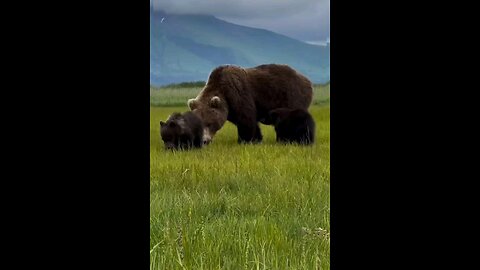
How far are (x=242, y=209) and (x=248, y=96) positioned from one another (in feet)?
15.3

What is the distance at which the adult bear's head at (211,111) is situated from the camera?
553 cm

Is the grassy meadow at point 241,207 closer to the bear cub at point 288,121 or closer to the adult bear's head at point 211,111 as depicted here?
the bear cub at point 288,121

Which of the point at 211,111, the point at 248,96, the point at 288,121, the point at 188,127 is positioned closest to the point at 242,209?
the point at 188,127

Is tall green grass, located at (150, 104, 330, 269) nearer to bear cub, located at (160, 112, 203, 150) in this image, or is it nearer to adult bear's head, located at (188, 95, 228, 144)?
bear cub, located at (160, 112, 203, 150)

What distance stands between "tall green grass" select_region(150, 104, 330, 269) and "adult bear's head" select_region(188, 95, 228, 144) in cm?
293

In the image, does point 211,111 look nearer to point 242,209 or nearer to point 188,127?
point 188,127

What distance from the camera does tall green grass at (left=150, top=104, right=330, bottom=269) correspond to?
1.38m
